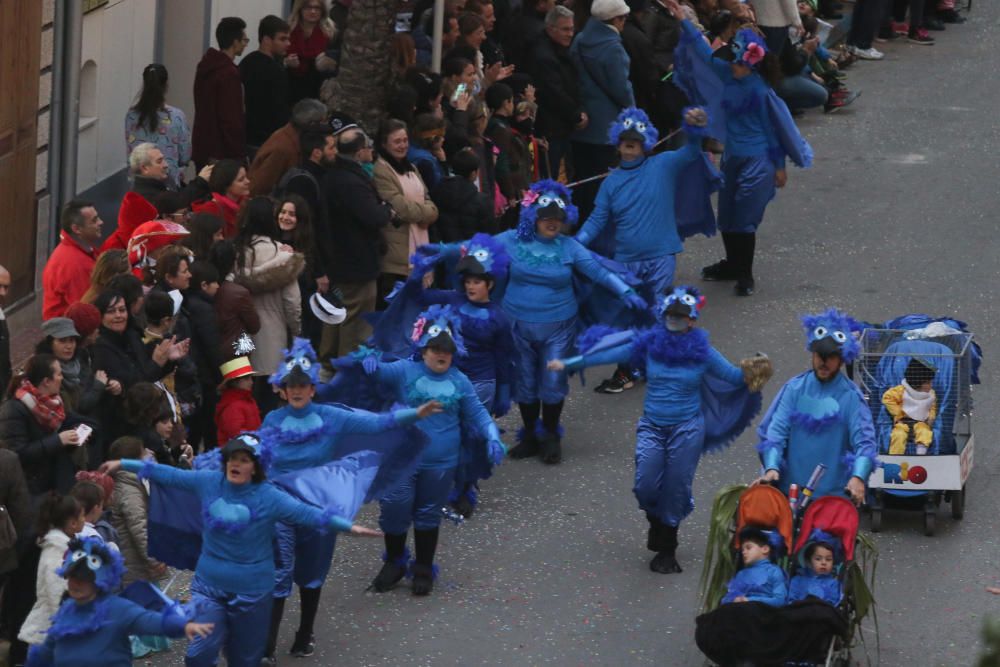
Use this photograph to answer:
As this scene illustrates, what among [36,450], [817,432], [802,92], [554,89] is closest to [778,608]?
[817,432]

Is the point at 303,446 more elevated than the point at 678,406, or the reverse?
the point at 303,446

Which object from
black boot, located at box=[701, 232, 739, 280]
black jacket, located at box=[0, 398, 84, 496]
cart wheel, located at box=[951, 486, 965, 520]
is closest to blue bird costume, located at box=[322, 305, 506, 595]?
black jacket, located at box=[0, 398, 84, 496]

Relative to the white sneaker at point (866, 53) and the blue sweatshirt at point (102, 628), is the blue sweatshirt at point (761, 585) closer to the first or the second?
the blue sweatshirt at point (102, 628)

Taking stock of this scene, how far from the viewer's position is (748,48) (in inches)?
630

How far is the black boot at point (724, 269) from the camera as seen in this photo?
1702 centimetres

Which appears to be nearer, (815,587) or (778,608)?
(778,608)

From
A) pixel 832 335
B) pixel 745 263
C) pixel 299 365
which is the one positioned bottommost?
pixel 745 263

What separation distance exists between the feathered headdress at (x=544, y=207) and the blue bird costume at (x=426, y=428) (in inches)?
68.6

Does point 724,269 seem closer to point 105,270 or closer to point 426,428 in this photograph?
point 426,428

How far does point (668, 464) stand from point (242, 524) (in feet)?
9.78

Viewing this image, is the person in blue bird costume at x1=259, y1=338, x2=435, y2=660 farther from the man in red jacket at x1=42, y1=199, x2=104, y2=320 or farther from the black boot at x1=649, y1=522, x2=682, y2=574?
the man in red jacket at x1=42, y1=199, x2=104, y2=320

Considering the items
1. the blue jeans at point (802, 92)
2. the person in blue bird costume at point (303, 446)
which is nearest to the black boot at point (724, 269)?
the blue jeans at point (802, 92)

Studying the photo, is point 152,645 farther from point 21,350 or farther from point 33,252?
point 33,252

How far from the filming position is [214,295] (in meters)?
12.4
